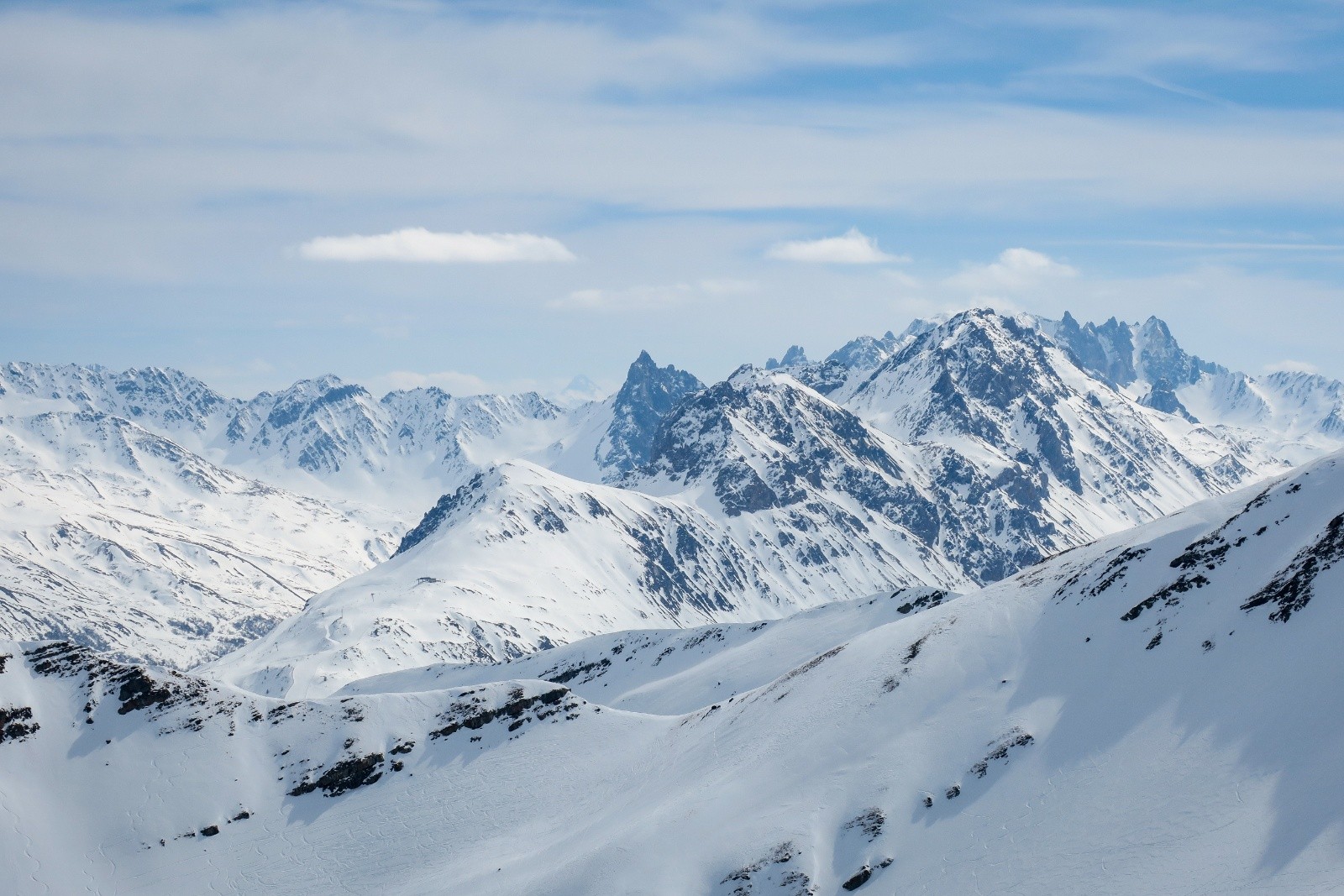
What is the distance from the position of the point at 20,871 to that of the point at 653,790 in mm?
54448

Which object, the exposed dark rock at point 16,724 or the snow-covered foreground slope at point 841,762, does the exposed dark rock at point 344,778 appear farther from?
the exposed dark rock at point 16,724

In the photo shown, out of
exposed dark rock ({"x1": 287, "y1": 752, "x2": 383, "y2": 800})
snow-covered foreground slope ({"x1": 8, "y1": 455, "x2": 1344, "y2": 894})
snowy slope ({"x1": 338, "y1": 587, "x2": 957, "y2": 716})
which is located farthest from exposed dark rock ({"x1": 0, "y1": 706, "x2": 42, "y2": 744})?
snowy slope ({"x1": 338, "y1": 587, "x2": 957, "y2": 716})

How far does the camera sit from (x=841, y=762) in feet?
295

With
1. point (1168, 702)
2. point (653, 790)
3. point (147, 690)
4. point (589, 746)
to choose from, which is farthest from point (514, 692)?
point (1168, 702)

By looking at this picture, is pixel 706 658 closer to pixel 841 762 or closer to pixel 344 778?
pixel 344 778

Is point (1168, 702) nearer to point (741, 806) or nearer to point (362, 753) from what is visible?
point (741, 806)

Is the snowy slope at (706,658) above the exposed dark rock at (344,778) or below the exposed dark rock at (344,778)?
below

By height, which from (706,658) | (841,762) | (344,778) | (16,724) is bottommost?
(841,762)

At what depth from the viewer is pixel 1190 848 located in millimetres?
66000

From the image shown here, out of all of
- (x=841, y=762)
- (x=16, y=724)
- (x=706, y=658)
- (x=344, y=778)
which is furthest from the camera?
(x=706, y=658)

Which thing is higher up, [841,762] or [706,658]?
[706,658]

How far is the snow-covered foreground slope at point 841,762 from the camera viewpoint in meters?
71.1

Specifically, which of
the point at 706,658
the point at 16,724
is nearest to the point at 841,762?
the point at 16,724

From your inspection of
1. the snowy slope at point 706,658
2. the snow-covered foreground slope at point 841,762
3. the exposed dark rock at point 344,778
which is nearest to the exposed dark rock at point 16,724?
the snow-covered foreground slope at point 841,762
